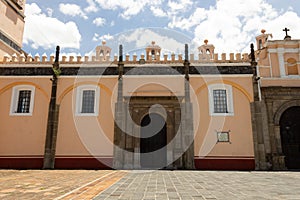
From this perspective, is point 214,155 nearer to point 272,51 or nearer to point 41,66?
point 272,51

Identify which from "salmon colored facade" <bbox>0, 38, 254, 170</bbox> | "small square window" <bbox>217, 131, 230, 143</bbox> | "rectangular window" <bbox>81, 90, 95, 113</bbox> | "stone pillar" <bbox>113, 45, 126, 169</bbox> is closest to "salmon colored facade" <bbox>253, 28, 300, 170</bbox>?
"salmon colored facade" <bbox>0, 38, 254, 170</bbox>

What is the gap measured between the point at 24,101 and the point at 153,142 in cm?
892

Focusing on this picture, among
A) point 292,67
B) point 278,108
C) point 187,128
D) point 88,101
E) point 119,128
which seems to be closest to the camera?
point 187,128

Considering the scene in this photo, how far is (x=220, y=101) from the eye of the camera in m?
15.9

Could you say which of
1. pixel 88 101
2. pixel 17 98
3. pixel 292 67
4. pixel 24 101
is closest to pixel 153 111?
pixel 88 101

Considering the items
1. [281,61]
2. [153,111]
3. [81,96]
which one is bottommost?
[153,111]

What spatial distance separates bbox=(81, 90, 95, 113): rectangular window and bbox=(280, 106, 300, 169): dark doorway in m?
12.2

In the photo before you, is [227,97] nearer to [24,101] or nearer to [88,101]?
[88,101]

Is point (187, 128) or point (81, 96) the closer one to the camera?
point (187, 128)

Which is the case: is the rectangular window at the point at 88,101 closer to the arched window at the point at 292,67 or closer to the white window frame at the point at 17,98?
the white window frame at the point at 17,98

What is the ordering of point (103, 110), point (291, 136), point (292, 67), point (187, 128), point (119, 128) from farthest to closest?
point (292, 67) < point (103, 110) < point (291, 136) < point (119, 128) < point (187, 128)

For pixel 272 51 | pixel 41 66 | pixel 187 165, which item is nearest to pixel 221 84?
pixel 272 51

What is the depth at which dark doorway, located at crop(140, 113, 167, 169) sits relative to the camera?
15039 mm

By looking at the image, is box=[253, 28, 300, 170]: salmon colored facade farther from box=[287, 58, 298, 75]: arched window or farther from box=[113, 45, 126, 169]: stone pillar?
box=[113, 45, 126, 169]: stone pillar
